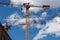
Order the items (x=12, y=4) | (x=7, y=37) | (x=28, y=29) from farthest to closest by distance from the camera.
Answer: (x=28, y=29) < (x=12, y=4) < (x=7, y=37)

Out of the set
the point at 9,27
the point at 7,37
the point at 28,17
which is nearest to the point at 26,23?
the point at 28,17

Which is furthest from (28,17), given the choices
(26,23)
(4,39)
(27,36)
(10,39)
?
(4,39)

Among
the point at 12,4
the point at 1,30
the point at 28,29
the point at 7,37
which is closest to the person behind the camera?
the point at 1,30

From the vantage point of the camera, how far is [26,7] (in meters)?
51.8

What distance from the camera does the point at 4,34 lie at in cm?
4219

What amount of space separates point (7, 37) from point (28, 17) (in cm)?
1063

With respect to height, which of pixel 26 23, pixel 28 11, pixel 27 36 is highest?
A: pixel 28 11

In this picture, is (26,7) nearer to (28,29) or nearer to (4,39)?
(28,29)

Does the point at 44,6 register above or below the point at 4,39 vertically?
above

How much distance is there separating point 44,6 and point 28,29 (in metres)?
8.45

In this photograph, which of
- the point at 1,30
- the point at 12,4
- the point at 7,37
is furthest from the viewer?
the point at 12,4

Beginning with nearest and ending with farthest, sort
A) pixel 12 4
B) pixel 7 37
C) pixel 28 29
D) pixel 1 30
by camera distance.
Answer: pixel 1 30
pixel 7 37
pixel 12 4
pixel 28 29

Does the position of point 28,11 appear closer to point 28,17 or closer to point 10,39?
point 28,17

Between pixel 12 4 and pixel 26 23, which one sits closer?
pixel 12 4
